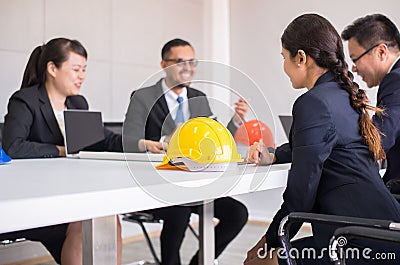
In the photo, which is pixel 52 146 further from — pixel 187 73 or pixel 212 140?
pixel 212 140

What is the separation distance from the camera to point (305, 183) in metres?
1.40

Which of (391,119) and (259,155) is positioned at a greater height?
(391,119)

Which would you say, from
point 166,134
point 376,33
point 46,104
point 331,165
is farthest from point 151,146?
point 376,33

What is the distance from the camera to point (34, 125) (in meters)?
2.68

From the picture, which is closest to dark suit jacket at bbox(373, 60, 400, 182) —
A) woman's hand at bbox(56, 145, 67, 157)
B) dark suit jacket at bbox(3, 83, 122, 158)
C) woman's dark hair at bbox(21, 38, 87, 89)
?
dark suit jacket at bbox(3, 83, 122, 158)

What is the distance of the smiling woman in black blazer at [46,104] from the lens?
8.33 feet

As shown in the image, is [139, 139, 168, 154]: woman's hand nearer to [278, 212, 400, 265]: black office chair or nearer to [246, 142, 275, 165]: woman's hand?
[246, 142, 275, 165]: woman's hand

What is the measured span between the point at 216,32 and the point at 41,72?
262cm

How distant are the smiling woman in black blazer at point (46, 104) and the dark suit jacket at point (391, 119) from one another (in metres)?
1.35

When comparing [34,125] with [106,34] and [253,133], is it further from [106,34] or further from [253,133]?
[106,34]

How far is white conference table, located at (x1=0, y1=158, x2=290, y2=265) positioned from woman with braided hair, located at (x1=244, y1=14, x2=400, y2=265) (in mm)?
150

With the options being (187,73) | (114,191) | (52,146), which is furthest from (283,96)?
(114,191)

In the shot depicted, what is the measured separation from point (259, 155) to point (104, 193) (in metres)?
0.85

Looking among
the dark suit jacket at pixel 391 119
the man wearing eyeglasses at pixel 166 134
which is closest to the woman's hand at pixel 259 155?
the man wearing eyeglasses at pixel 166 134
